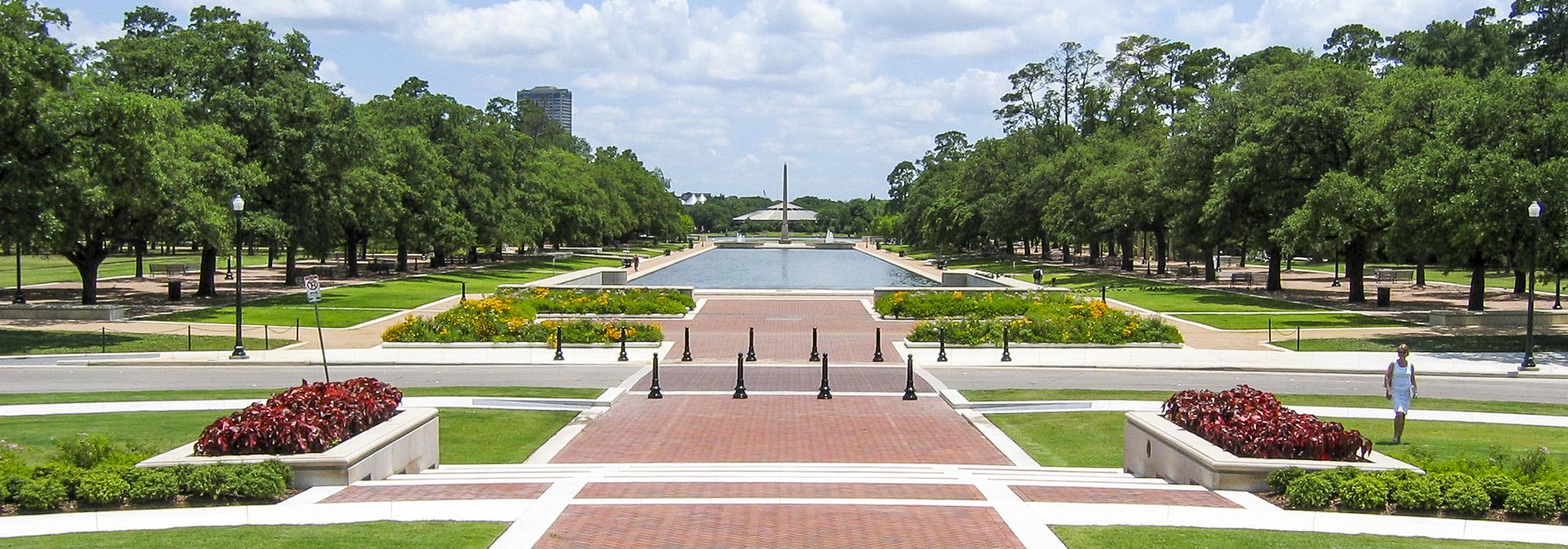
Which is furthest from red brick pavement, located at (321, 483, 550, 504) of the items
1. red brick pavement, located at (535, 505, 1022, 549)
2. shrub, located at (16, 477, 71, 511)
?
shrub, located at (16, 477, 71, 511)

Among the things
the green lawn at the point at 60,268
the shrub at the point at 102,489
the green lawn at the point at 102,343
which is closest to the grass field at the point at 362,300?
the green lawn at the point at 102,343

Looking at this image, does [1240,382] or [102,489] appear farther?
[1240,382]

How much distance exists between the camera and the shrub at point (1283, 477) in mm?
12172

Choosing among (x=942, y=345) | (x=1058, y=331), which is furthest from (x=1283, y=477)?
(x=1058, y=331)

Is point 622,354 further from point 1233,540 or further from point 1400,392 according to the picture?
point 1233,540

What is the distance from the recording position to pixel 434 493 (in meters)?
12.2

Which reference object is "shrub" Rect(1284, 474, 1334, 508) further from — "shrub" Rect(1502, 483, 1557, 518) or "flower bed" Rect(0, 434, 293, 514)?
"flower bed" Rect(0, 434, 293, 514)

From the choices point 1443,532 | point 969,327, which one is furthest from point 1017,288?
point 1443,532

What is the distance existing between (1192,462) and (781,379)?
13.2 m

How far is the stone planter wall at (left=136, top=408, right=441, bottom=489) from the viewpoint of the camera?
12.3 m

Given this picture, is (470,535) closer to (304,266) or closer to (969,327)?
(969,327)

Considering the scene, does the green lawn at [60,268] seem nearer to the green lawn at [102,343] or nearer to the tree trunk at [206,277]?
the tree trunk at [206,277]

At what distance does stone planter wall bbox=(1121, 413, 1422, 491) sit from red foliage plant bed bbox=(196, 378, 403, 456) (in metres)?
8.82

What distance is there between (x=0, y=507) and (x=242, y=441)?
212 cm
